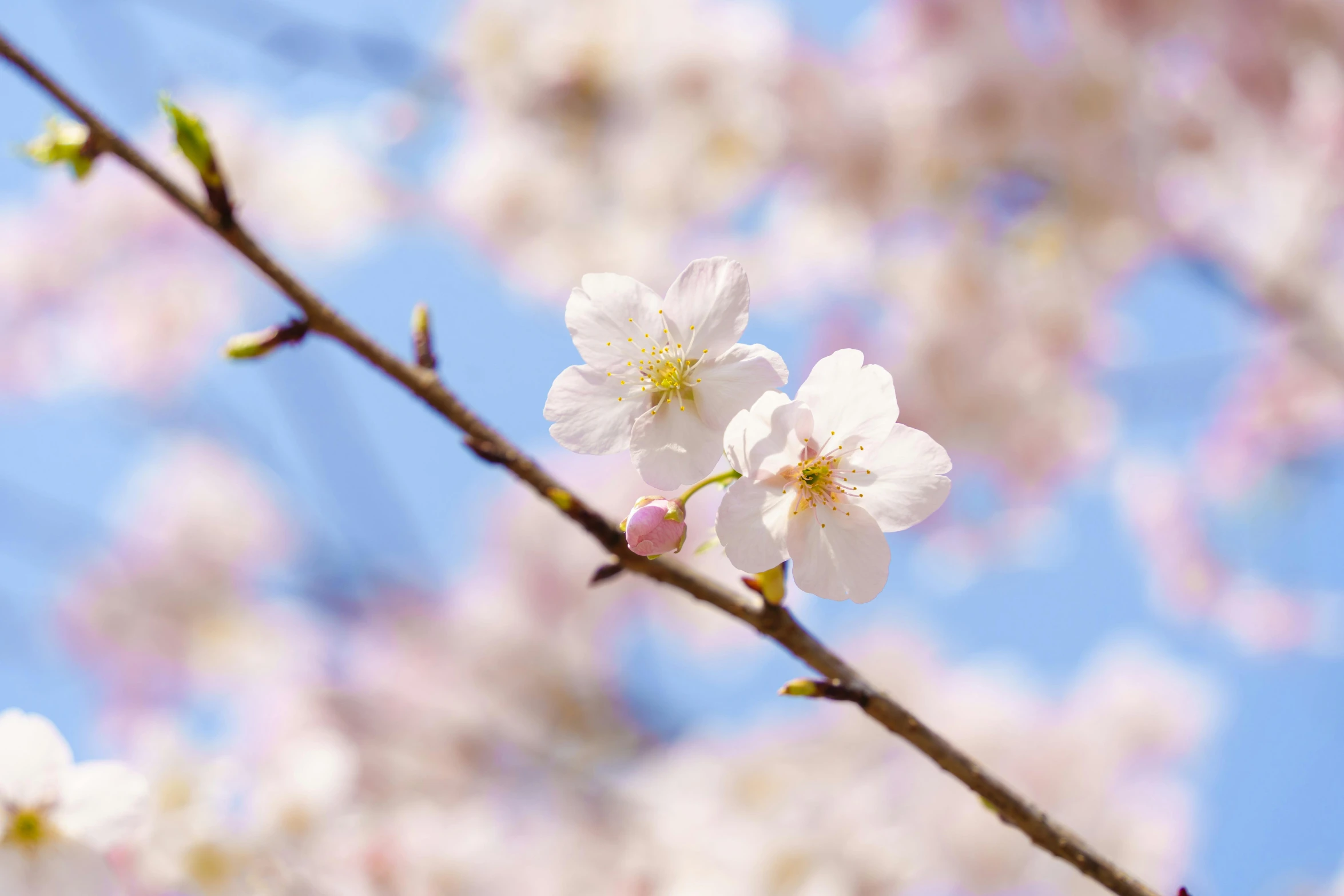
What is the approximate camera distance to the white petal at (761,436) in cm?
64

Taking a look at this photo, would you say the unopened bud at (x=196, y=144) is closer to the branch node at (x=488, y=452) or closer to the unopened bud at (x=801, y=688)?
the branch node at (x=488, y=452)

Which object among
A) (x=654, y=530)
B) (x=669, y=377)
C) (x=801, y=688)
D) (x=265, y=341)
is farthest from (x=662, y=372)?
(x=265, y=341)

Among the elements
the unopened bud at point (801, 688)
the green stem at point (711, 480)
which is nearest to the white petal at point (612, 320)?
the green stem at point (711, 480)

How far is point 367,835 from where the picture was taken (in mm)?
2029

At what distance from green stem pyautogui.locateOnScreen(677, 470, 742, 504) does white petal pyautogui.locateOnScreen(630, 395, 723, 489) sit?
0.02m

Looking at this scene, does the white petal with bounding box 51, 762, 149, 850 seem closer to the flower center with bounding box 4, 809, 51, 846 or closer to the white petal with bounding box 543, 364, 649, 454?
the flower center with bounding box 4, 809, 51, 846

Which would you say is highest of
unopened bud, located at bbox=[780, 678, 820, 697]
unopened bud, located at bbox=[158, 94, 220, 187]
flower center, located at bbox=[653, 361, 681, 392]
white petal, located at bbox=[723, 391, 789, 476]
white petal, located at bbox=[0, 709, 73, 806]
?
unopened bud, located at bbox=[158, 94, 220, 187]

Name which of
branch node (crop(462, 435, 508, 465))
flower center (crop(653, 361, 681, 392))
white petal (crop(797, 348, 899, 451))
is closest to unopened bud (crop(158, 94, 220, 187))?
branch node (crop(462, 435, 508, 465))

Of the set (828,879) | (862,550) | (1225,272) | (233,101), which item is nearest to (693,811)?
(828,879)

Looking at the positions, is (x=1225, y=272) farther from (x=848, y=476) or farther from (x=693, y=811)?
(x=848, y=476)

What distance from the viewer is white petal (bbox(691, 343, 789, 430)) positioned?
2.11 feet

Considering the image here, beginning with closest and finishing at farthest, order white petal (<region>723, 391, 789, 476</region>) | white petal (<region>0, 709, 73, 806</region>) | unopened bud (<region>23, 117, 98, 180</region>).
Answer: white petal (<region>723, 391, 789, 476</region>) → white petal (<region>0, 709, 73, 806</region>) → unopened bud (<region>23, 117, 98, 180</region>)

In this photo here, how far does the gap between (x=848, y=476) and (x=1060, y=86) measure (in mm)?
3500

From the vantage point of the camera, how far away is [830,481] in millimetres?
686
